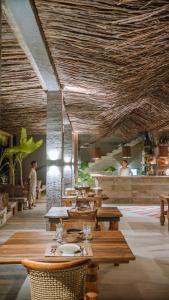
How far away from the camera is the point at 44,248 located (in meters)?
3.37

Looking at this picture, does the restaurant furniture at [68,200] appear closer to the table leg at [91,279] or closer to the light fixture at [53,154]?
the light fixture at [53,154]

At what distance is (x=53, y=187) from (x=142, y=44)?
446 centimetres

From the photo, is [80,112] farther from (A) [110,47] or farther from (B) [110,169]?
(B) [110,169]

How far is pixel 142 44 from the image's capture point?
15.9 ft

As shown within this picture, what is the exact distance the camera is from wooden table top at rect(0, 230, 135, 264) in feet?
9.89

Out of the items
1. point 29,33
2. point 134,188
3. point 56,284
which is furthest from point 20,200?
point 56,284

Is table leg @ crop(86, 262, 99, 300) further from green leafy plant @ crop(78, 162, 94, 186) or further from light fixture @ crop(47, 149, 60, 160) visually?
green leafy plant @ crop(78, 162, 94, 186)

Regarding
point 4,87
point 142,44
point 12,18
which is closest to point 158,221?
point 4,87

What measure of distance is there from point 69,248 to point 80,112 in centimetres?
865

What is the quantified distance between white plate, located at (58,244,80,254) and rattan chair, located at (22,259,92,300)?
0.54 meters

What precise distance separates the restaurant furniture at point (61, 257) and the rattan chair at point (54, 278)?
0.39m

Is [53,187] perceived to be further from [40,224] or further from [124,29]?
[124,29]

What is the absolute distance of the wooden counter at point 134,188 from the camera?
14195 mm

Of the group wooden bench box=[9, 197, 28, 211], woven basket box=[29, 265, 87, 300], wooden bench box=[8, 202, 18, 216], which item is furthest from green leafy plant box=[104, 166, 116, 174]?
woven basket box=[29, 265, 87, 300]
